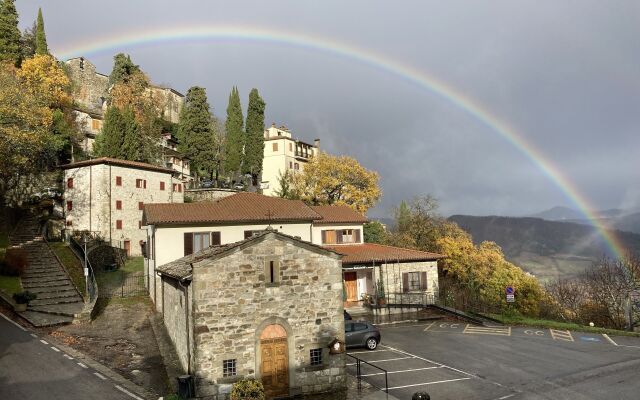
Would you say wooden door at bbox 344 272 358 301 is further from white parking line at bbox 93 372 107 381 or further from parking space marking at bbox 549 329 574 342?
white parking line at bbox 93 372 107 381

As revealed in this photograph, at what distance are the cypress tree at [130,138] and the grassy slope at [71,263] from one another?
51.9 ft

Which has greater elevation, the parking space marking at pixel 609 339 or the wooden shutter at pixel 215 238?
the wooden shutter at pixel 215 238

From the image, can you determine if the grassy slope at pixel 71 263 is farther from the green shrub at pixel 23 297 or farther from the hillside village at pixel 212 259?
the green shrub at pixel 23 297

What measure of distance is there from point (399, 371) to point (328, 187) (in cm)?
4393

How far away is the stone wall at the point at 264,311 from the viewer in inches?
653

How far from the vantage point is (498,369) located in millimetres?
21094

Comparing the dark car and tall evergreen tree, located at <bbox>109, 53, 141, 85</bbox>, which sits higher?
tall evergreen tree, located at <bbox>109, 53, 141, 85</bbox>

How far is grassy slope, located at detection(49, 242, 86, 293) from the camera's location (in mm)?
33456

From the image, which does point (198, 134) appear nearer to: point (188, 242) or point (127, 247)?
point (127, 247)

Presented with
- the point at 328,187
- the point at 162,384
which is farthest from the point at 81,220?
the point at 162,384

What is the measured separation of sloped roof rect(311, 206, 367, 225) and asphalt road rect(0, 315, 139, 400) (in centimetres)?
2601

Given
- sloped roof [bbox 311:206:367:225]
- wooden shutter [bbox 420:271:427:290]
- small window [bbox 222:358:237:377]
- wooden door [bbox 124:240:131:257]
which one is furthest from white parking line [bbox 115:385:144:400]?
wooden door [bbox 124:240:131:257]

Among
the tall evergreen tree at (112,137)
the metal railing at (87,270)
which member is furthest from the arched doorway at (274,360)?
the tall evergreen tree at (112,137)

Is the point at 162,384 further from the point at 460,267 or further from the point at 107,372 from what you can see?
the point at 460,267
